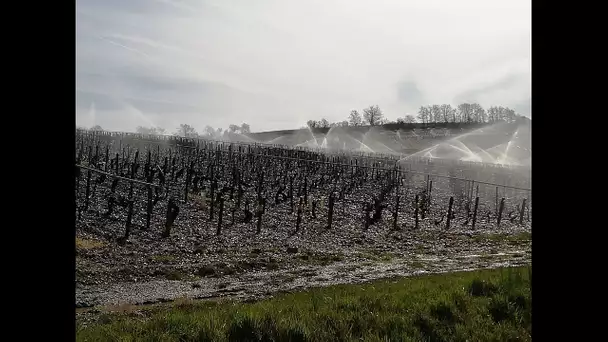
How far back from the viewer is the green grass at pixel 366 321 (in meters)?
2.86

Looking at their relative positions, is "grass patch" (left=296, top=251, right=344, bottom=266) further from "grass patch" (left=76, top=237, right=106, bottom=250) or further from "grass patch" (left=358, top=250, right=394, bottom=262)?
"grass patch" (left=76, top=237, right=106, bottom=250)

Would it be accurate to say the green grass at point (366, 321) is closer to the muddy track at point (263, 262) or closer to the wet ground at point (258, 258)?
the wet ground at point (258, 258)

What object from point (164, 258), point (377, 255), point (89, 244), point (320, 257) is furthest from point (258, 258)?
point (89, 244)

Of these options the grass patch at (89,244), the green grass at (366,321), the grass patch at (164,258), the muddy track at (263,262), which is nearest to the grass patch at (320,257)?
the muddy track at (263,262)

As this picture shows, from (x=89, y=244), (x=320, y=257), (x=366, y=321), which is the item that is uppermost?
(x=366, y=321)

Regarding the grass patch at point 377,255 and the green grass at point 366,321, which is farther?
the grass patch at point 377,255

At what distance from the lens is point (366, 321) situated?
3113 millimetres

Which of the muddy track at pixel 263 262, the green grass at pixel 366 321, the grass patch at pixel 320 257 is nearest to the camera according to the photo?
the green grass at pixel 366 321

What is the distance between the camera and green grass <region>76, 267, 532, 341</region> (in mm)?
2857

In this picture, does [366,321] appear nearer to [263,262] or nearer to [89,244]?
[263,262]

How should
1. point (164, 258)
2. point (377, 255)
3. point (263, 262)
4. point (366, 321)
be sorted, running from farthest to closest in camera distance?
point (377, 255) → point (164, 258) → point (263, 262) → point (366, 321)
